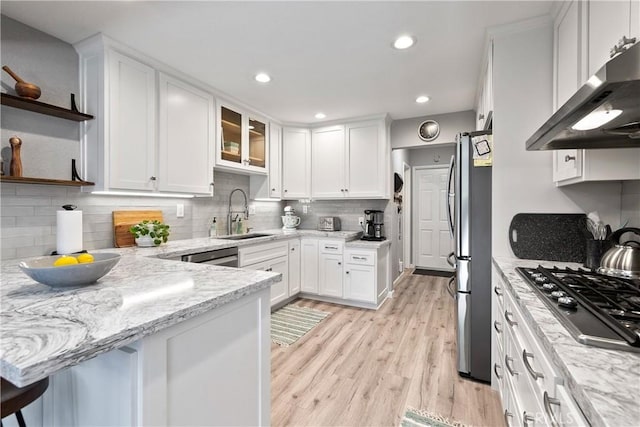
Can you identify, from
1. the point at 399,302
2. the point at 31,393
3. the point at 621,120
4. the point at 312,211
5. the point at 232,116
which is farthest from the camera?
the point at 312,211

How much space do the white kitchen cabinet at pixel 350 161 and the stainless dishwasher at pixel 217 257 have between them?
1686 millimetres

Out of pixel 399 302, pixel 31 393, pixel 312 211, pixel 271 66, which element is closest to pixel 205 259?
pixel 31 393

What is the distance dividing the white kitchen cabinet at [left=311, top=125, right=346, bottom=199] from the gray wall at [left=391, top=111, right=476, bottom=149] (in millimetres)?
741

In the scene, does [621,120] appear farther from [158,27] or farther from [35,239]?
[35,239]

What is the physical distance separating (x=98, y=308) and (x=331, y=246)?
2890 millimetres

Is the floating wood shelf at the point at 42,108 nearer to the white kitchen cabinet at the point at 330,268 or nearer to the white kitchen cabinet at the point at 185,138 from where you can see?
the white kitchen cabinet at the point at 185,138

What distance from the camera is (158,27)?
192 centimetres

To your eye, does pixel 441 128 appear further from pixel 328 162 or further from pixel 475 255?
pixel 475 255

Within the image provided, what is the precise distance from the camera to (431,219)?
5.57m

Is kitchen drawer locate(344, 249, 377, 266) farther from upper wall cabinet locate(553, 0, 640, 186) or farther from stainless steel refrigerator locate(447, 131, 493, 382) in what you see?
upper wall cabinet locate(553, 0, 640, 186)

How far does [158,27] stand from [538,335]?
258 centimetres

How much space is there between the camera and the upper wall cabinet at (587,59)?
118 centimetres

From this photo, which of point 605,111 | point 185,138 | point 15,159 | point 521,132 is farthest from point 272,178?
point 605,111

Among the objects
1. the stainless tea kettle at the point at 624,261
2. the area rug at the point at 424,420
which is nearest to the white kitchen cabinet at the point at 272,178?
the area rug at the point at 424,420
